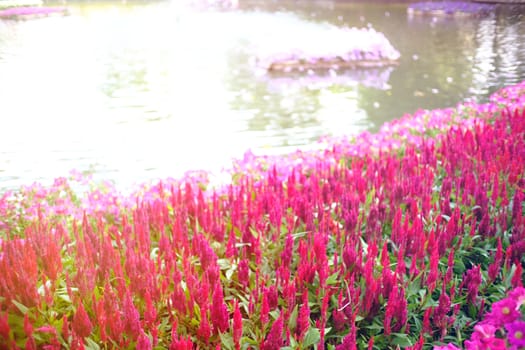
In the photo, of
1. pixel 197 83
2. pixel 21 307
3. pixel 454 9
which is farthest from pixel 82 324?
pixel 454 9

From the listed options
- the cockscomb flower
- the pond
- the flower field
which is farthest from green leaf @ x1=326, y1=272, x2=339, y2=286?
the pond

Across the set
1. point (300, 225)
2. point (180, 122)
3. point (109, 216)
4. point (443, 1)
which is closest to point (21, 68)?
point (109, 216)

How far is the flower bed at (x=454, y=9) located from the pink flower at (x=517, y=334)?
708 cm

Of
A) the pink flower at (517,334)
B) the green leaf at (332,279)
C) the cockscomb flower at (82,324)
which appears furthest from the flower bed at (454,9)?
the cockscomb flower at (82,324)

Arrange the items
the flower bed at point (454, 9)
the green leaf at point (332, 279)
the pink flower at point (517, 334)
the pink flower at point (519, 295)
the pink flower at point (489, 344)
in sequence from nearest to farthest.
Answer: the pink flower at point (489, 344) < the pink flower at point (517, 334) < the pink flower at point (519, 295) < the green leaf at point (332, 279) < the flower bed at point (454, 9)

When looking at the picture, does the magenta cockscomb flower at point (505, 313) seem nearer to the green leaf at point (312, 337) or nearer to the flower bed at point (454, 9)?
the green leaf at point (312, 337)

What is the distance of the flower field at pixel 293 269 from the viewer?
6.70 ft

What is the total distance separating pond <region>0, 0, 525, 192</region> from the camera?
5031 mm

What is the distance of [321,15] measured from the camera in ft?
30.4

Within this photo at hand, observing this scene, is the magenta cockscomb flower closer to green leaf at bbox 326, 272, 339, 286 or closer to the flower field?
the flower field

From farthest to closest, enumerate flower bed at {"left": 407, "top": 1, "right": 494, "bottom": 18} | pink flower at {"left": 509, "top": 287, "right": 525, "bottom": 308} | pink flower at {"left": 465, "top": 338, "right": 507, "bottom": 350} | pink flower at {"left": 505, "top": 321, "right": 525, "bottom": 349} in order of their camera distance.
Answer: flower bed at {"left": 407, "top": 1, "right": 494, "bottom": 18} → pink flower at {"left": 509, "top": 287, "right": 525, "bottom": 308} → pink flower at {"left": 505, "top": 321, "right": 525, "bottom": 349} → pink flower at {"left": 465, "top": 338, "right": 507, "bottom": 350}

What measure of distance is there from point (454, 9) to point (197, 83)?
444cm

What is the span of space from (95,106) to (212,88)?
3101 mm

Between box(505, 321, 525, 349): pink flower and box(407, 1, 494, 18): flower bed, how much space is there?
7079 millimetres
